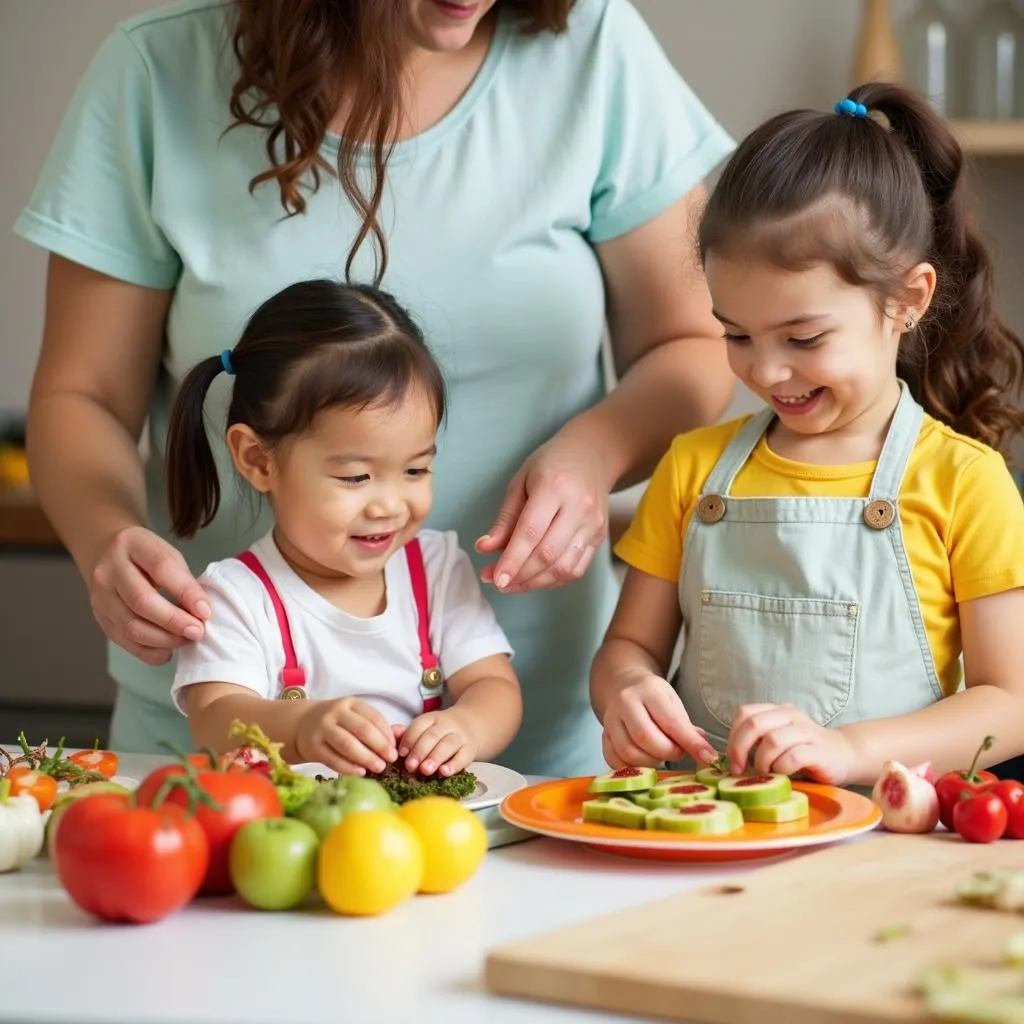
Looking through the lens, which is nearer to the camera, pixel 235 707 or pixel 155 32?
pixel 235 707

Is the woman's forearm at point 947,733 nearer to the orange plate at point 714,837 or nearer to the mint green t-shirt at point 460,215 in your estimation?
the orange plate at point 714,837

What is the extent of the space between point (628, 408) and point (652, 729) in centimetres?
44

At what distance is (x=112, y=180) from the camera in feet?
5.27

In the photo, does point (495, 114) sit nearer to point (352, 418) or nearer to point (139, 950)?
point (352, 418)

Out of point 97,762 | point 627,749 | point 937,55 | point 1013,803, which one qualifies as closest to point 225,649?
point 97,762

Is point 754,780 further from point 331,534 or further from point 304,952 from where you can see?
point 331,534

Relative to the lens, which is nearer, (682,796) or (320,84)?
(682,796)

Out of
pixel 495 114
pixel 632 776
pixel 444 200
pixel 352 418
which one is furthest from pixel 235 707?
pixel 495 114

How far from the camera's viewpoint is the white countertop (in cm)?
81

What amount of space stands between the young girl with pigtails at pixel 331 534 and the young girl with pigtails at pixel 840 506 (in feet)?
0.55

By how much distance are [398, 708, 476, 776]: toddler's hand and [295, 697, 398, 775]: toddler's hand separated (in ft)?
0.07

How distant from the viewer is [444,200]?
1.60m

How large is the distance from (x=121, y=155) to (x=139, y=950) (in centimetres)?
96

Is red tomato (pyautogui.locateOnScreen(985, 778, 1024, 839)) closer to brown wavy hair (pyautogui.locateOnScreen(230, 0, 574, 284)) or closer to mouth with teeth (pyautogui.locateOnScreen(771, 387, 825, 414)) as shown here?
mouth with teeth (pyautogui.locateOnScreen(771, 387, 825, 414))
